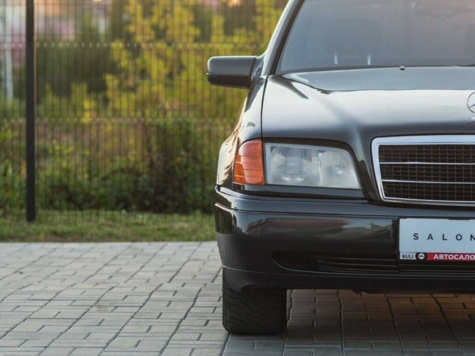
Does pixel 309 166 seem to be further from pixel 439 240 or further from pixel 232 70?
pixel 232 70

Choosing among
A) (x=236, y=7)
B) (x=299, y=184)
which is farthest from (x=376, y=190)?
(x=236, y=7)

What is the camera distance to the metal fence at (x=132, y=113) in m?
11.3

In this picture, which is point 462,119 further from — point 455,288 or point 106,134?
point 106,134

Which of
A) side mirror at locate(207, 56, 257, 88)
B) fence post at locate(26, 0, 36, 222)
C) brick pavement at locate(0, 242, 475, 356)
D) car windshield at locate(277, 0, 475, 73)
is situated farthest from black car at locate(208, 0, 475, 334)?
fence post at locate(26, 0, 36, 222)

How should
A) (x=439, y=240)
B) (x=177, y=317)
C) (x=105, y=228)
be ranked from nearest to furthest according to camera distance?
(x=439, y=240) < (x=177, y=317) < (x=105, y=228)

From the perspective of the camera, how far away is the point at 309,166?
16.1 ft

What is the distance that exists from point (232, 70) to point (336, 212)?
1.54m

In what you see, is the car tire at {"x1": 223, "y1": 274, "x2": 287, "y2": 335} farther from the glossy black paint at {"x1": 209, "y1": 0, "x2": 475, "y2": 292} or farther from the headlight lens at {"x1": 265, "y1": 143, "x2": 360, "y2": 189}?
the headlight lens at {"x1": 265, "y1": 143, "x2": 360, "y2": 189}

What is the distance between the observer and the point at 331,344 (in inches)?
205

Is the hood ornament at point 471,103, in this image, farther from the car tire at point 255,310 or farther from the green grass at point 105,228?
the green grass at point 105,228

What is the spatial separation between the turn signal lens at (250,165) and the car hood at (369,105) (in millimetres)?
79

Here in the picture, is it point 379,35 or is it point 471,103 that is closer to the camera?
point 471,103

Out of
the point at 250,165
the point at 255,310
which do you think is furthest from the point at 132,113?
the point at 250,165

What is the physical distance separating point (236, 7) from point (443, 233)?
22.6 feet
